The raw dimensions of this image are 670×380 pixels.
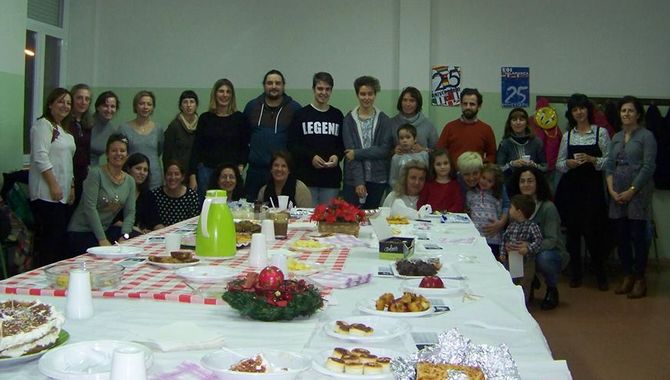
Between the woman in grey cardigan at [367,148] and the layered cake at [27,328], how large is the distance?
403cm

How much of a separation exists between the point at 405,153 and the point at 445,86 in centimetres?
161

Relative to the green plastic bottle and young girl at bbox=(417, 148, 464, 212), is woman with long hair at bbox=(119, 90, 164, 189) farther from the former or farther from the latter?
the green plastic bottle

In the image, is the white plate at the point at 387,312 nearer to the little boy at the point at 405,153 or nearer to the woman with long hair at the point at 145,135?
the little boy at the point at 405,153

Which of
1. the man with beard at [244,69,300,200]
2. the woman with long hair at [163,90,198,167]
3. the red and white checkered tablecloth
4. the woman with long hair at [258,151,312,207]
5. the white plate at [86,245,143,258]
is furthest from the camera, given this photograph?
the woman with long hair at [163,90,198,167]

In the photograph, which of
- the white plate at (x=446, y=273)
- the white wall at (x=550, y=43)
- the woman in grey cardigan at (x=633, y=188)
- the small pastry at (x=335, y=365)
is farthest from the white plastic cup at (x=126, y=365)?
the white wall at (x=550, y=43)

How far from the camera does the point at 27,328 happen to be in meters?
1.42

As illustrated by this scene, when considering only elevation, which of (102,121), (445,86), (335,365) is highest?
(445,86)

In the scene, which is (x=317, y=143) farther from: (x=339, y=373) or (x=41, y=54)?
(x=339, y=373)

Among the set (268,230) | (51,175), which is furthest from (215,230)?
(51,175)

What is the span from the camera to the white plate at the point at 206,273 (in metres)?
2.24

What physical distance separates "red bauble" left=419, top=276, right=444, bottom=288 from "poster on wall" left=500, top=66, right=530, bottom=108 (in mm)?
4836

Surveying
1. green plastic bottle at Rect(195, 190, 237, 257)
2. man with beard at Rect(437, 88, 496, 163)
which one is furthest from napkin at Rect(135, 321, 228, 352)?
man with beard at Rect(437, 88, 496, 163)

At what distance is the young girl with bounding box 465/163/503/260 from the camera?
5.01 metres

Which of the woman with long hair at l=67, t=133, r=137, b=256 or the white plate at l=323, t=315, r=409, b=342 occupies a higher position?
the woman with long hair at l=67, t=133, r=137, b=256
